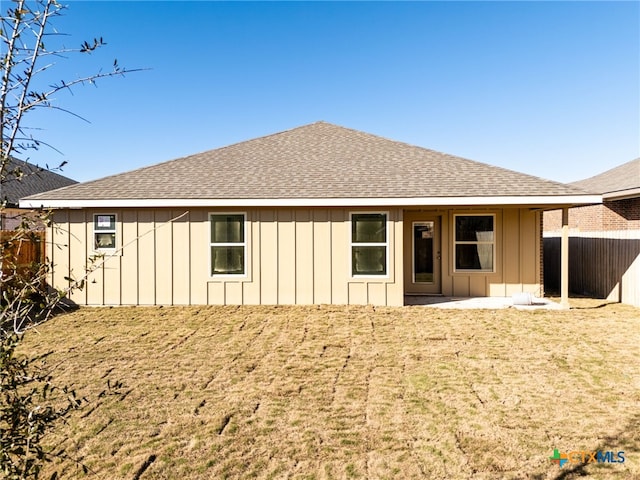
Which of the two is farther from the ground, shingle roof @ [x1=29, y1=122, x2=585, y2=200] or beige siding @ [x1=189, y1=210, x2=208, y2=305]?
shingle roof @ [x1=29, y1=122, x2=585, y2=200]

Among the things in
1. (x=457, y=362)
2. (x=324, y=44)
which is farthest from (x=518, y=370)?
(x=324, y=44)

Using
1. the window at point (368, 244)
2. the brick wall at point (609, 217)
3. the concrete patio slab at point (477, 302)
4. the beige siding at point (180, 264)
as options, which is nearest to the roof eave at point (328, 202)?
the window at point (368, 244)

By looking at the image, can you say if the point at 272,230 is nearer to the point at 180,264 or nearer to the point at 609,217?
the point at 180,264

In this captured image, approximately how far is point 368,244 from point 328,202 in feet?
5.17

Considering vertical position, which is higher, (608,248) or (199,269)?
(608,248)

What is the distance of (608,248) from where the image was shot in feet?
36.8

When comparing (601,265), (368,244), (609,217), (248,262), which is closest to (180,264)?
(248,262)

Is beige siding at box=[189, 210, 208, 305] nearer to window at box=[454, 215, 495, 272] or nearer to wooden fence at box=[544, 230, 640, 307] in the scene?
window at box=[454, 215, 495, 272]

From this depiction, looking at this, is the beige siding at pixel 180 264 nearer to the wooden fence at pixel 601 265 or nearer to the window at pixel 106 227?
the window at pixel 106 227

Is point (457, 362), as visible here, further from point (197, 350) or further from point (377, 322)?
point (197, 350)

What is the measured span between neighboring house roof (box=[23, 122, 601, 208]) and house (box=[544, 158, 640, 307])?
8.71 ft

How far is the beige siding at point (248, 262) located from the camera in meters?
9.86

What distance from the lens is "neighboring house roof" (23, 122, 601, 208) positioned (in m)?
9.49

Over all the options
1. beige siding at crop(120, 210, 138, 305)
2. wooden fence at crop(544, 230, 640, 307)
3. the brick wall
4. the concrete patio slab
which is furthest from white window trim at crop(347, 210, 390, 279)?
the brick wall
